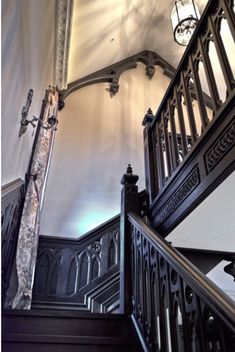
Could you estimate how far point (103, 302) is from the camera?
3.37 meters

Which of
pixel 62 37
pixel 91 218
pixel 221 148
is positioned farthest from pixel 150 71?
pixel 221 148

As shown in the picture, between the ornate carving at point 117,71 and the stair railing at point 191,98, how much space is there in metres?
3.02

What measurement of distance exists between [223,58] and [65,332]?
1.79m

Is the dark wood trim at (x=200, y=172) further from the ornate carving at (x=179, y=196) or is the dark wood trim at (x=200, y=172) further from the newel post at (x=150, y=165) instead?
the newel post at (x=150, y=165)

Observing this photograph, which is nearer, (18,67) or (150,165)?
(18,67)

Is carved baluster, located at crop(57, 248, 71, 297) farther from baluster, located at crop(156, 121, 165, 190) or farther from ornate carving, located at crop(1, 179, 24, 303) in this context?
baluster, located at crop(156, 121, 165, 190)

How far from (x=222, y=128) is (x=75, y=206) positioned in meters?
3.23

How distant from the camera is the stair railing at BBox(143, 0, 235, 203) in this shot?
1.62m

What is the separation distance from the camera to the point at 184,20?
3.99 metres

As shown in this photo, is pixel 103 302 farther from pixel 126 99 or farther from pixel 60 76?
pixel 126 99

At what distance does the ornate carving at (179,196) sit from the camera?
180cm

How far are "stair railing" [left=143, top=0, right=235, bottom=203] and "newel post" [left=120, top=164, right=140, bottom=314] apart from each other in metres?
0.15

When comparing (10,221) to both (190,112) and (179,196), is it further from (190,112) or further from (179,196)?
(190,112)

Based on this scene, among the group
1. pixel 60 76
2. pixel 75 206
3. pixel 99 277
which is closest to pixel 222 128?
pixel 99 277
